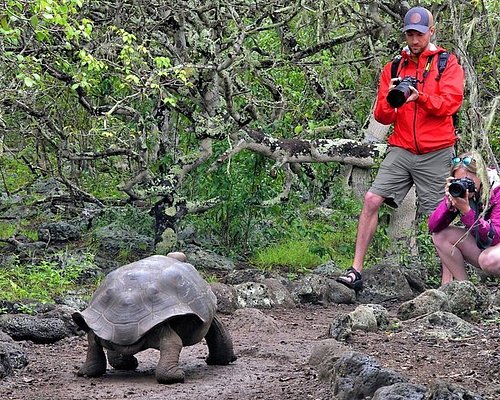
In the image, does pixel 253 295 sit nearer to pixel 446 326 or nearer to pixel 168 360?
pixel 446 326

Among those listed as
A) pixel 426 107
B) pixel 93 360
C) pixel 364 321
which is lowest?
pixel 93 360

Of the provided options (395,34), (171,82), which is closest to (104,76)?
(171,82)

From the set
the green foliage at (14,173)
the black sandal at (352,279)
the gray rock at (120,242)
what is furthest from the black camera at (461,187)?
the green foliage at (14,173)

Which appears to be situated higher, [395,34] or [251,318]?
[395,34]

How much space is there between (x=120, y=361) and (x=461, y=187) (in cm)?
258

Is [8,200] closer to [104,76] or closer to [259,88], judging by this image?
[104,76]

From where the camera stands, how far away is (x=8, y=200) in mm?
10547

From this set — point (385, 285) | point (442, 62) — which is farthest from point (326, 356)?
point (442, 62)

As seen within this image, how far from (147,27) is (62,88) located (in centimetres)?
107

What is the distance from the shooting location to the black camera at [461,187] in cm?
672

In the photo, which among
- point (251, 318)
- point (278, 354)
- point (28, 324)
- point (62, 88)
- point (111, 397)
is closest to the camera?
point (111, 397)

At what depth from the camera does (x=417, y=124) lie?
8141mm

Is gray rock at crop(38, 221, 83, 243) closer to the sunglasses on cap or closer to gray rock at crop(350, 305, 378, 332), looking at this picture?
gray rock at crop(350, 305, 378, 332)

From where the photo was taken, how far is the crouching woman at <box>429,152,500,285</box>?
6.77 metres
